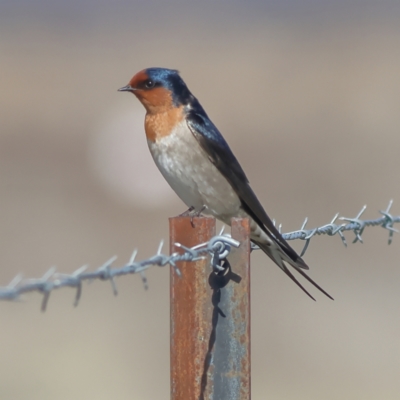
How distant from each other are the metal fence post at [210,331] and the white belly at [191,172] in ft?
4.05

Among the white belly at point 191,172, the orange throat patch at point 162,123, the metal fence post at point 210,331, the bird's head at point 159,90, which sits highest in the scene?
the bird's head at point 159,90

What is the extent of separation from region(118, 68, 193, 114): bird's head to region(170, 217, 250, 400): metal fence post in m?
1.42

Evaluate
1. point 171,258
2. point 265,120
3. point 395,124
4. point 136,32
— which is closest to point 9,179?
point 265,120

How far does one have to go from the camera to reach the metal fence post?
6.22ft

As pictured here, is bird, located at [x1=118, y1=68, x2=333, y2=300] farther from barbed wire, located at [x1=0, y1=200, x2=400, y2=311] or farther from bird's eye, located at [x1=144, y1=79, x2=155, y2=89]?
barbed wire, located at [x1=0, y1=200, x2=400, y2=311]

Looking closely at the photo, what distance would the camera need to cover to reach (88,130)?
13227 mm

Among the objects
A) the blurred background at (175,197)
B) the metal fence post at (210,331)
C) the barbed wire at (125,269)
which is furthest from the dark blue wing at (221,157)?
the blurred background at (175,197)

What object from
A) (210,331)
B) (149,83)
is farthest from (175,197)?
(210,331)

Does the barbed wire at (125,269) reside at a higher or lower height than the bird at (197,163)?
lower

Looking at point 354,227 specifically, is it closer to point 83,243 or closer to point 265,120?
point 83,243

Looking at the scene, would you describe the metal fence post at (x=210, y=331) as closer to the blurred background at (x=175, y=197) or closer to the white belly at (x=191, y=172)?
the white belly at (x=191, y=172)

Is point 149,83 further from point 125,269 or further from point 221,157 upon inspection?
point 125,269

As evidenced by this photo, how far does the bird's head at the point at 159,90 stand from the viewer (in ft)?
10.8

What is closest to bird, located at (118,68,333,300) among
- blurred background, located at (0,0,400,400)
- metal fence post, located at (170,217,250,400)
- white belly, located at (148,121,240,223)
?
white belly, located at (148,121,240,223)
